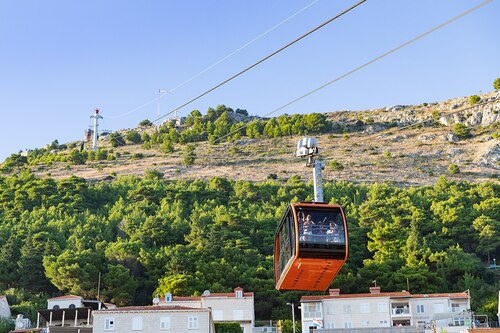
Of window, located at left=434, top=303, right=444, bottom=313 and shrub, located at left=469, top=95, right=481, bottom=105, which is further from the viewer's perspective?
shrub, located at left=469, top=95, right=481, bottom=105

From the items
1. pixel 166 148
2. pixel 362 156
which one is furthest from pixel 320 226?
pixel 166 148

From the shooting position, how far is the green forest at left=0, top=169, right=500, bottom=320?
73.1 meters

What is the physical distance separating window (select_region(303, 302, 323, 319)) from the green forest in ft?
12.3

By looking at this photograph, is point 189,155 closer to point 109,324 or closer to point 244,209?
point 244,209

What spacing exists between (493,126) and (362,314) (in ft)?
354

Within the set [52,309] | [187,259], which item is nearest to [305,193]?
[187,259]

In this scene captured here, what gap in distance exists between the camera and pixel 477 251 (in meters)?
88.8

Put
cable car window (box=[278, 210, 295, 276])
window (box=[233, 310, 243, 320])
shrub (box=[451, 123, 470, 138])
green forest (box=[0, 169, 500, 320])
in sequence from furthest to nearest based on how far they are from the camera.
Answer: shrub (box=[451, 123, 470, 138]) → green forest (box=[0, 169, 500, 320]) → window (box=[233, 310, 243, 320]) → cable car window (box=[278, 210, 295, 276])

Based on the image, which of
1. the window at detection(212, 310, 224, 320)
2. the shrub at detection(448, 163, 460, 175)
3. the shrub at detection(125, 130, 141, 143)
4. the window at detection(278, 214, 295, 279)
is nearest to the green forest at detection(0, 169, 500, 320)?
the window at detection(212, 310, 224, 320)

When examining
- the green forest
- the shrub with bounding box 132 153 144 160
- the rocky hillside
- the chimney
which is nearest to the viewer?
the chimney

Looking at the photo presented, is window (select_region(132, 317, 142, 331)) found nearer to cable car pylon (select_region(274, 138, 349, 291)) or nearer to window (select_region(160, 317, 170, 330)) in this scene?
window (select_region(160, 317, 170, 330))

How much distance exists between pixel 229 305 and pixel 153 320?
15343 mm

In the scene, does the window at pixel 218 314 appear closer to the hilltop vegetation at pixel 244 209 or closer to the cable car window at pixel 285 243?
the hilltop vegetation at pixel 244 209

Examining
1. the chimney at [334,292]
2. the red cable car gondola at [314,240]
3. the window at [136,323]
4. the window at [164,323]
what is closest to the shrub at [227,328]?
the window at [164,323]
